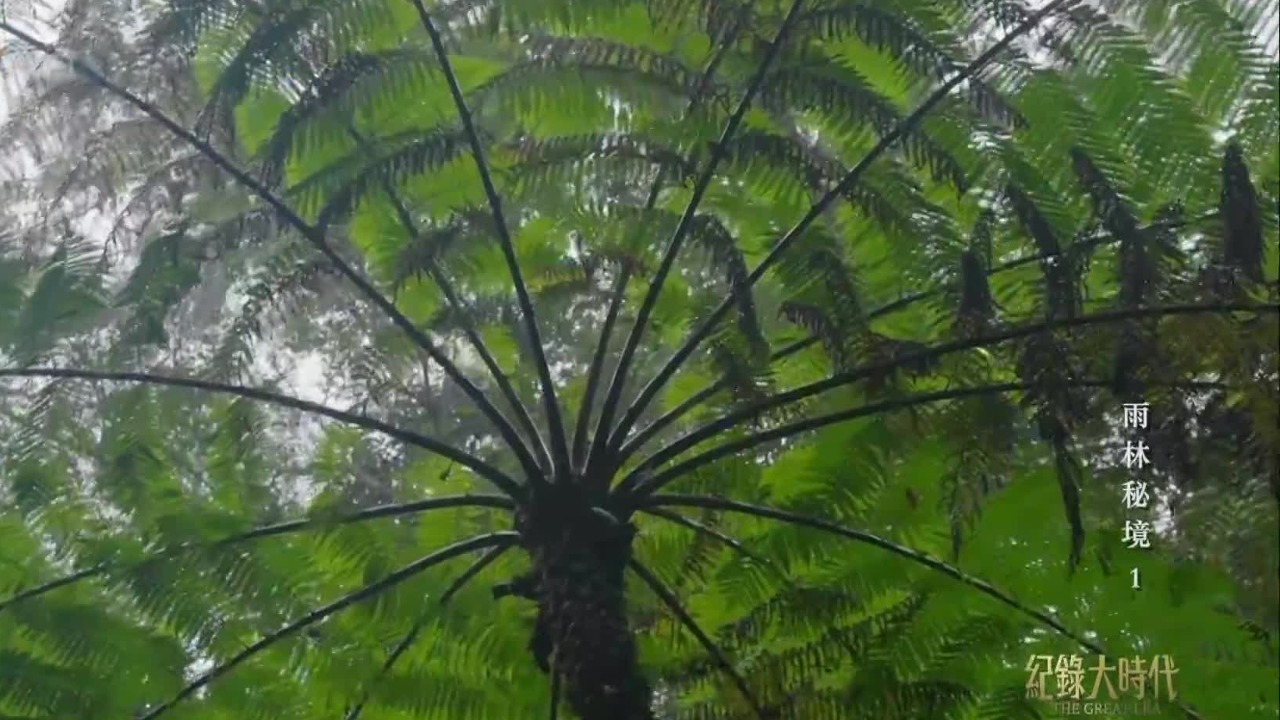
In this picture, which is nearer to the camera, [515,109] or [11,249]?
[515,109]

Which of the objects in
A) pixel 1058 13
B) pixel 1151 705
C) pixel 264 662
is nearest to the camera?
pixel 1058 13

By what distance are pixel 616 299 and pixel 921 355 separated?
1.77 ft

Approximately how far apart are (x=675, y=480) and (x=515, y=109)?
0.70 metres

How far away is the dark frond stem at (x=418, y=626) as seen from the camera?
87.9 inches

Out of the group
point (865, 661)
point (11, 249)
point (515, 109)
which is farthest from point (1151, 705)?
point (11, 249)

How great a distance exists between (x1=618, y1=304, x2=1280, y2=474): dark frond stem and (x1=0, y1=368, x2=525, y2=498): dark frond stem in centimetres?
20

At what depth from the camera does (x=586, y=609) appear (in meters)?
1.85

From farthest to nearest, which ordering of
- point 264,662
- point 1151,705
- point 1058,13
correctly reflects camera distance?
point 264,662
point 1151,705
point 1058,13

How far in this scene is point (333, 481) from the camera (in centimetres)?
248

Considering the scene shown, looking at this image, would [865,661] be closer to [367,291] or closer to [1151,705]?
[1151,705]
